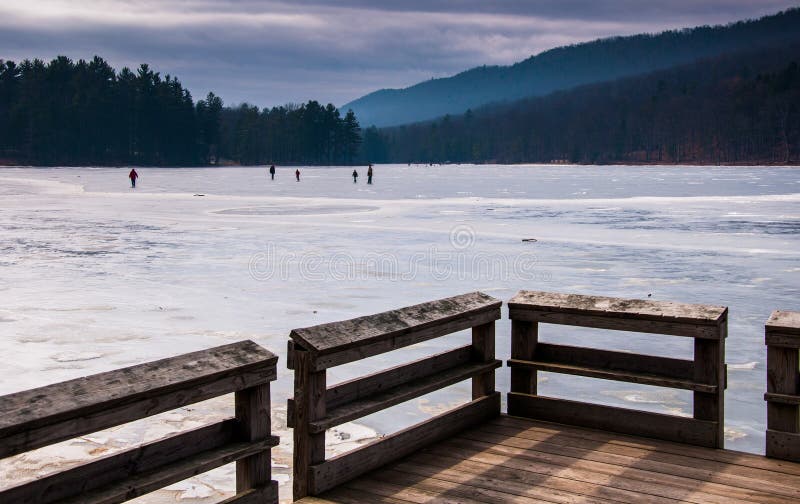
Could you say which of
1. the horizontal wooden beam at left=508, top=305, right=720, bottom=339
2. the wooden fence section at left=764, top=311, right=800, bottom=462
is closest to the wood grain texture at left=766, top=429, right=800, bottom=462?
the wooden fence section at left=764, top=311, right=800, bottom=462

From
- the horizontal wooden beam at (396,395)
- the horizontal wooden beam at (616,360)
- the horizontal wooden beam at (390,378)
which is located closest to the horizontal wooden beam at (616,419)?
the horizontal wooden beam at (616,360)

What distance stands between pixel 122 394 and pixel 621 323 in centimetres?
339

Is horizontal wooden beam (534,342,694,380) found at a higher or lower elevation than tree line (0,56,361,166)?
lower

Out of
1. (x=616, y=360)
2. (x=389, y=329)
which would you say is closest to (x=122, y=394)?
(x=389, y=329)

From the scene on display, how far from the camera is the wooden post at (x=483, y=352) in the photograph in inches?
240

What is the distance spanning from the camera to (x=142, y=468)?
3.63m

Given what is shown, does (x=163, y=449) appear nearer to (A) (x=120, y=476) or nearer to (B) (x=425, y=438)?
(A) (x=120, y=476)

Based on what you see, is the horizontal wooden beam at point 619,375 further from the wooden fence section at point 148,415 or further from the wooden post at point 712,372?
the wooden fence section at point 148,415

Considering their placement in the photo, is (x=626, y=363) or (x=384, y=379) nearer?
(x=384, y=379)

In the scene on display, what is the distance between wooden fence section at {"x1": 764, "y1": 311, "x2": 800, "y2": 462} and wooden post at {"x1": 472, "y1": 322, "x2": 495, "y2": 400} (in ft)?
5.88

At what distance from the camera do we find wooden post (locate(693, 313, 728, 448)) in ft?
17.8

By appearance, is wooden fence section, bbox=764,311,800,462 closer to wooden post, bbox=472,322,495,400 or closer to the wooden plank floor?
the wooden plank floor

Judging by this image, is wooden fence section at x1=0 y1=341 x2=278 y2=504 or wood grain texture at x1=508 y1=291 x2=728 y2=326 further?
wood grain texture at x1=508 y1=291 x2=728 y2=326

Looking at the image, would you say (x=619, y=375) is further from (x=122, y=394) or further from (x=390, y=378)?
(x=122, y=394)
